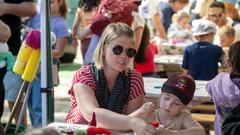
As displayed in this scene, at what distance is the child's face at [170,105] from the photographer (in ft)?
12.4

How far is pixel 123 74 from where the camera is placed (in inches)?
164

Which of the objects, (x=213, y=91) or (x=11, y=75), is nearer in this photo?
(x=213, y=91)

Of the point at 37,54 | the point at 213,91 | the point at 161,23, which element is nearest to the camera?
the point at 37,54

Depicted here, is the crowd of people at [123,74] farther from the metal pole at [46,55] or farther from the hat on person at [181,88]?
the metal pole at [46,55]

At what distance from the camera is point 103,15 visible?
6.24 m

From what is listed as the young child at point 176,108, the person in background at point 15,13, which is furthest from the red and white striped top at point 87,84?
the person in background at point 15,13

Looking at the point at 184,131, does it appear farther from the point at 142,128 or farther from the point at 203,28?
the point at 203,28

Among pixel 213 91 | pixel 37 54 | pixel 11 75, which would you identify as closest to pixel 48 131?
pixel 37 54

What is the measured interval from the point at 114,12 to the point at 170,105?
8.32ft

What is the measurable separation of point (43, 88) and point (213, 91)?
142 centimetres

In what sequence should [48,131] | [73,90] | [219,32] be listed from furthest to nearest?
[219,32], [73,90], [48,131]

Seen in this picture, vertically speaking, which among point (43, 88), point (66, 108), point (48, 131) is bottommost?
point (66, 108)

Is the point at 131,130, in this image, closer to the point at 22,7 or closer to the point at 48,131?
the point at 48,131

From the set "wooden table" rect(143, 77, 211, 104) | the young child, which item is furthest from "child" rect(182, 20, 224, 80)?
the young child
